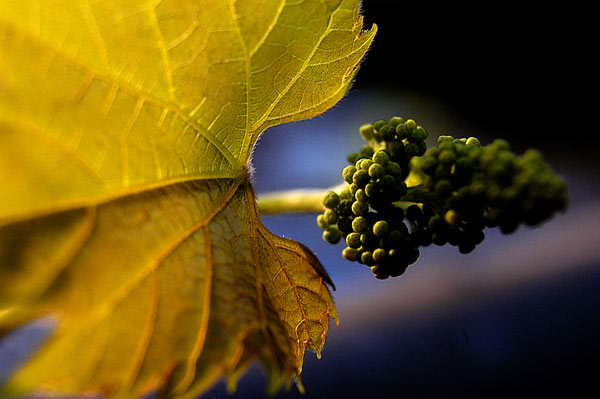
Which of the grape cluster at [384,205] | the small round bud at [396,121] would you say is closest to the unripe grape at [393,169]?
the grape cluster at [384,205]

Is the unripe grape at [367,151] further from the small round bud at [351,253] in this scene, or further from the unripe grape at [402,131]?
the small round bud at [351,253]

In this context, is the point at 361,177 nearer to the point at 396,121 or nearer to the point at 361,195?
the point at 361,195

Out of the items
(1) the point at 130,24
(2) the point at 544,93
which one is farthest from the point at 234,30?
(2) the point at 544,93

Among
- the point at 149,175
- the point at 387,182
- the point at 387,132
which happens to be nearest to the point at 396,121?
the point at 387,132

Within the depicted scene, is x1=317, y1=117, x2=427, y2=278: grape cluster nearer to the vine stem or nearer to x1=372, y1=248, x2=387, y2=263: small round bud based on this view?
x1=372, y1=248, x2=387, y2=263: small round bud

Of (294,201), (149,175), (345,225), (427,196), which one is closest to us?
(149,175)

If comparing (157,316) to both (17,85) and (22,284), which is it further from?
(17,85)
